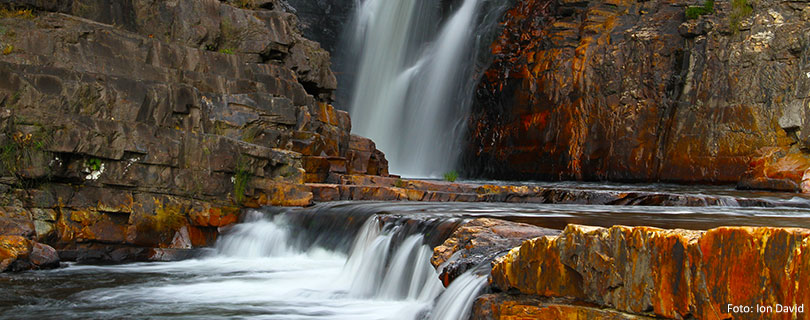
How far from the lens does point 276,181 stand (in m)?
12.7

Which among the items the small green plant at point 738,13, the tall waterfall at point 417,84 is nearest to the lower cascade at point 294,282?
the small green plant at point 738,13

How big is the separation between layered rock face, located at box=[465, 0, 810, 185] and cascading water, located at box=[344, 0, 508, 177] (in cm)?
131

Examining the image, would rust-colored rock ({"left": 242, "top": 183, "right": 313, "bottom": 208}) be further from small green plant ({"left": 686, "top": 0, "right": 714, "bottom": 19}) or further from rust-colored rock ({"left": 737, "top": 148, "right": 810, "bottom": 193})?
small green plant ({"left": 686, "top": 0, "right": 714, "bottom": 19})

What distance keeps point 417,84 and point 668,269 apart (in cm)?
2567

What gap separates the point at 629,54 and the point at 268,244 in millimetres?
16709

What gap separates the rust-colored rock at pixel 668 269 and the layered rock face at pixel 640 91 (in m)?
16.7

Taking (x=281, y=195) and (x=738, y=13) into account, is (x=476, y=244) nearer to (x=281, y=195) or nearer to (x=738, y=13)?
(x=281, y=195)

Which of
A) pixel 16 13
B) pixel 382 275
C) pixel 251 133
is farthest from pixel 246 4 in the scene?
pixel 382 275

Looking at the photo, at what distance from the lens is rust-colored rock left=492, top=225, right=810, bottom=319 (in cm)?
343

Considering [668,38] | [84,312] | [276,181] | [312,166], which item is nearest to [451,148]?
[668,38]

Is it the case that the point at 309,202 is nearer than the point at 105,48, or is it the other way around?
the point at 309,202

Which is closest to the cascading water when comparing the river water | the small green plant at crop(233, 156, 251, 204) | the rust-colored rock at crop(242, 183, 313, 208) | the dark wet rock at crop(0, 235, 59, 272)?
the rust-colored rock at crop(242, 183, 313, 208)

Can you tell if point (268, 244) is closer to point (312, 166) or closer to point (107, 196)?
point (107, 196)

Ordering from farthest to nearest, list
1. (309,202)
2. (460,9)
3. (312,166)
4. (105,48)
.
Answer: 1. (460,9)
2. (312,166)
3. (105,48)
4. (309,202)
